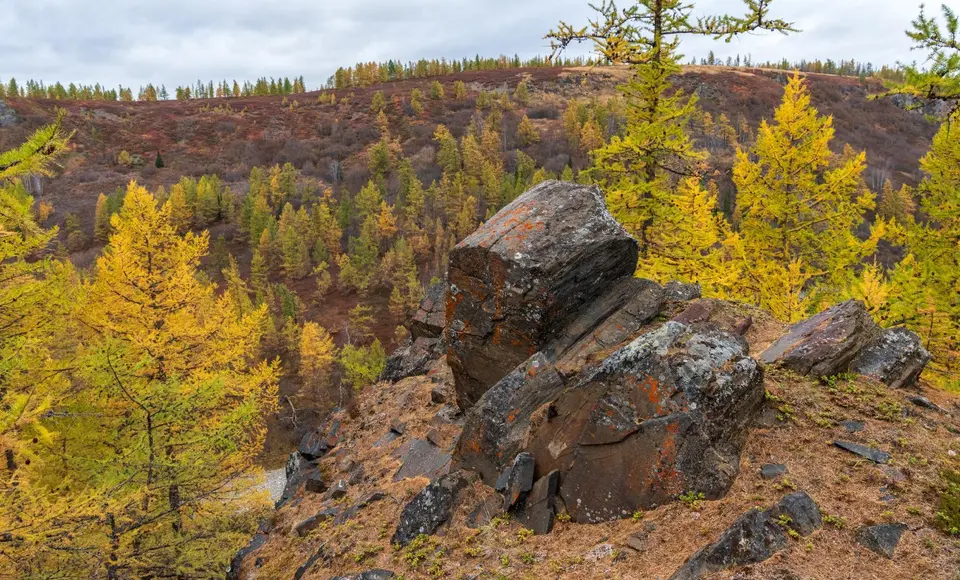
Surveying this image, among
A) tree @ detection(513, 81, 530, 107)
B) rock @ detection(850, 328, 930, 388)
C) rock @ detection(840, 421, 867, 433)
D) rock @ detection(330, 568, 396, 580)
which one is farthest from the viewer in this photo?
tree @ detection(513, 81, 530, 107)

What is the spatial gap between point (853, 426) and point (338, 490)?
861 cm

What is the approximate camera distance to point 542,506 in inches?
244

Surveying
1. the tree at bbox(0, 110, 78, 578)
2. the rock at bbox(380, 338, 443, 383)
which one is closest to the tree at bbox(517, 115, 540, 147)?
the rock at bbox(380, 338, 443, 383)

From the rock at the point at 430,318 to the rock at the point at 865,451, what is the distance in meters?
10.1

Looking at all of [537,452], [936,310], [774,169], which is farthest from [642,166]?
[537,452]

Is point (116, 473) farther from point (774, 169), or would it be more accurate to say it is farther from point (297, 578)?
point (774, 169)

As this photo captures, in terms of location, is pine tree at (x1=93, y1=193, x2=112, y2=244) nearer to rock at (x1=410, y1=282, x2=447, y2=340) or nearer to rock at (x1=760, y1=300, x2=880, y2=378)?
rock at (x1=410, y1=282, x2=447, y2=340)

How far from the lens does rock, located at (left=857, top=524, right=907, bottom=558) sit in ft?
14.4

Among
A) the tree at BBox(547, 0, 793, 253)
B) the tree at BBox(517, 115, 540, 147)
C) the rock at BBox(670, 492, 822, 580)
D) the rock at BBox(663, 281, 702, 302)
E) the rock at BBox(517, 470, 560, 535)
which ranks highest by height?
the tree at BBox(517, 115, 540, 147)

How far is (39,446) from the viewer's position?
470 inches

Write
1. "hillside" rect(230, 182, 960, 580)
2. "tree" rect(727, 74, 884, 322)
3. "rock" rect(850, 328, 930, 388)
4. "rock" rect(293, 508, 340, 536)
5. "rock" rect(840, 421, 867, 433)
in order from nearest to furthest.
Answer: "hillside" rect(230, 182, 960, 580), "rock" rect(840, 421, 867, 433), "rock" rect(850, 328, 930, 388), "rock" rect(293, 508, 340, 536), "tree" rect(727, 74, 884, 322)

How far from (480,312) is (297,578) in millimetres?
5143

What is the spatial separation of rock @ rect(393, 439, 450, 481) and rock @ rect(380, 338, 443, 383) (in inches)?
154

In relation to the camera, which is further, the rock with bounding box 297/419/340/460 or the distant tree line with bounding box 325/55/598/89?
the distant tree line with bounding box 325/55/598/89
